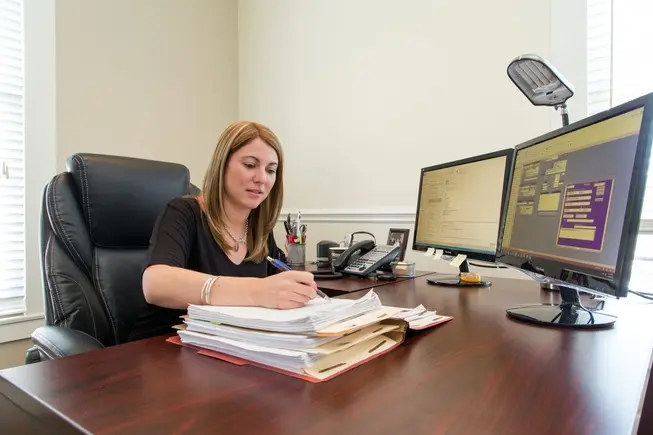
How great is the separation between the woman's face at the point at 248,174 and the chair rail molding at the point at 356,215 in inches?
37.3

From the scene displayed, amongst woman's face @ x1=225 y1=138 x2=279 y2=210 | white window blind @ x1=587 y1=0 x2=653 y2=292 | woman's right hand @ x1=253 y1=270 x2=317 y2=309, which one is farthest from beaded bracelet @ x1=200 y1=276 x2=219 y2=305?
white window blind @ x1=587 y1=0 x2=653 y2=292

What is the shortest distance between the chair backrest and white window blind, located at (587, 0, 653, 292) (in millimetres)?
1559

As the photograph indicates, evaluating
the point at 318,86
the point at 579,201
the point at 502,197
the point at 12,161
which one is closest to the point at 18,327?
the point at 12,161

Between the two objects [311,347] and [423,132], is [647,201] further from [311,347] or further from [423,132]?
[311,347]

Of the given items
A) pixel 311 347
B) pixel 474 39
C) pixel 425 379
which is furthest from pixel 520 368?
pixel 474 39

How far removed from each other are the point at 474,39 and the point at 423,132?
438mm

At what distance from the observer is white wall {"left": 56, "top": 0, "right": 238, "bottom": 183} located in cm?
211

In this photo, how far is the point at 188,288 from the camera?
0.93m

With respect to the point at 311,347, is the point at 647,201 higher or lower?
higher

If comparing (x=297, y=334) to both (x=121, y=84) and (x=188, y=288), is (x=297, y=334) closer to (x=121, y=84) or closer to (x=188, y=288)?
(x=188, y=288)

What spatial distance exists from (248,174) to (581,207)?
827 mm

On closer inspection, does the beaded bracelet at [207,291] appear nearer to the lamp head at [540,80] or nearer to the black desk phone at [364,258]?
→ the black desk phone at [364,258]

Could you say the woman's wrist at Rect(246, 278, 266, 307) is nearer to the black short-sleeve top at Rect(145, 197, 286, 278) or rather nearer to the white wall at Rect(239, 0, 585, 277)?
the black short-sleeve top at Rect(145, 197, 286, 278)

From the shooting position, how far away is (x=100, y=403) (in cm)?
51
